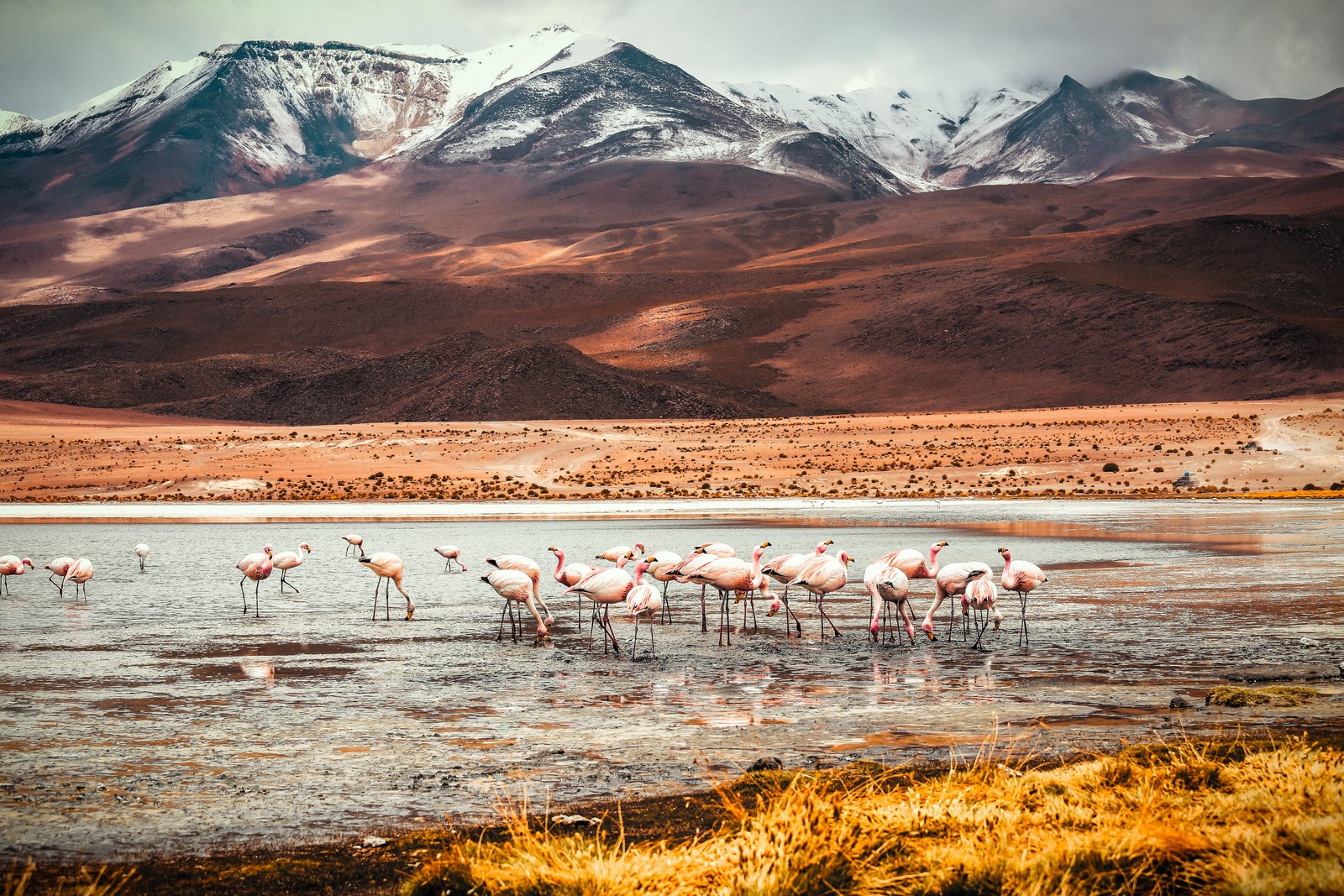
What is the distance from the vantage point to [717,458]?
2274 inches

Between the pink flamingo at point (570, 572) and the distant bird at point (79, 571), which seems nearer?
the pink flamingo at point (570, 572)

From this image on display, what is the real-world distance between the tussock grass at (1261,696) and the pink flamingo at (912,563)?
4.76 m

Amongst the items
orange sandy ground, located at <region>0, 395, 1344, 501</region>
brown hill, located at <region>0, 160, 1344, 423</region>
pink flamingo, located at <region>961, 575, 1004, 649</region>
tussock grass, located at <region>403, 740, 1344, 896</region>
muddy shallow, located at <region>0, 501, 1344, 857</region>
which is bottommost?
muddy shallow, located at <region>0, 501, 1344, 857</region>

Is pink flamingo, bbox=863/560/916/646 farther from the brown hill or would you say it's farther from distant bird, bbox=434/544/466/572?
the brown hill

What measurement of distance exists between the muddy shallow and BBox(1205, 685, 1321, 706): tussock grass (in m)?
0.19

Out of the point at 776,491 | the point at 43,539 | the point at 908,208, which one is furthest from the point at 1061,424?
the point at 908,208

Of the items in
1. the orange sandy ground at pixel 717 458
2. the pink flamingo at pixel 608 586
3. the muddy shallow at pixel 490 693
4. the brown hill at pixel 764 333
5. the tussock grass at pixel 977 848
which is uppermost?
the brown hill at pixel 764 333

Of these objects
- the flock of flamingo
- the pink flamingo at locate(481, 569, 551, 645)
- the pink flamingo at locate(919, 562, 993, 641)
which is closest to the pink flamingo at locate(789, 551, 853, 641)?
the flock of flamingo

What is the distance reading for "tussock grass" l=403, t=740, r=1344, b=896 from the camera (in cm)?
509

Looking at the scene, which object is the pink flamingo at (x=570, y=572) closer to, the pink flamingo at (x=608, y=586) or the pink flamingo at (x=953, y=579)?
the pink flamingo at (x=608, y=586)

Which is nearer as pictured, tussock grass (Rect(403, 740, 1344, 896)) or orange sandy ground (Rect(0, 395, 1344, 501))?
tussock grass (Rect(403, 740, 1344, 896))

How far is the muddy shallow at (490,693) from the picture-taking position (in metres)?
7.50

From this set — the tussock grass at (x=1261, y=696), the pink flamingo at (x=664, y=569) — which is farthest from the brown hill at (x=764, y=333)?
the tussock grass at (x=1261, y=696)

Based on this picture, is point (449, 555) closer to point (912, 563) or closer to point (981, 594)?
point (912, 563)
